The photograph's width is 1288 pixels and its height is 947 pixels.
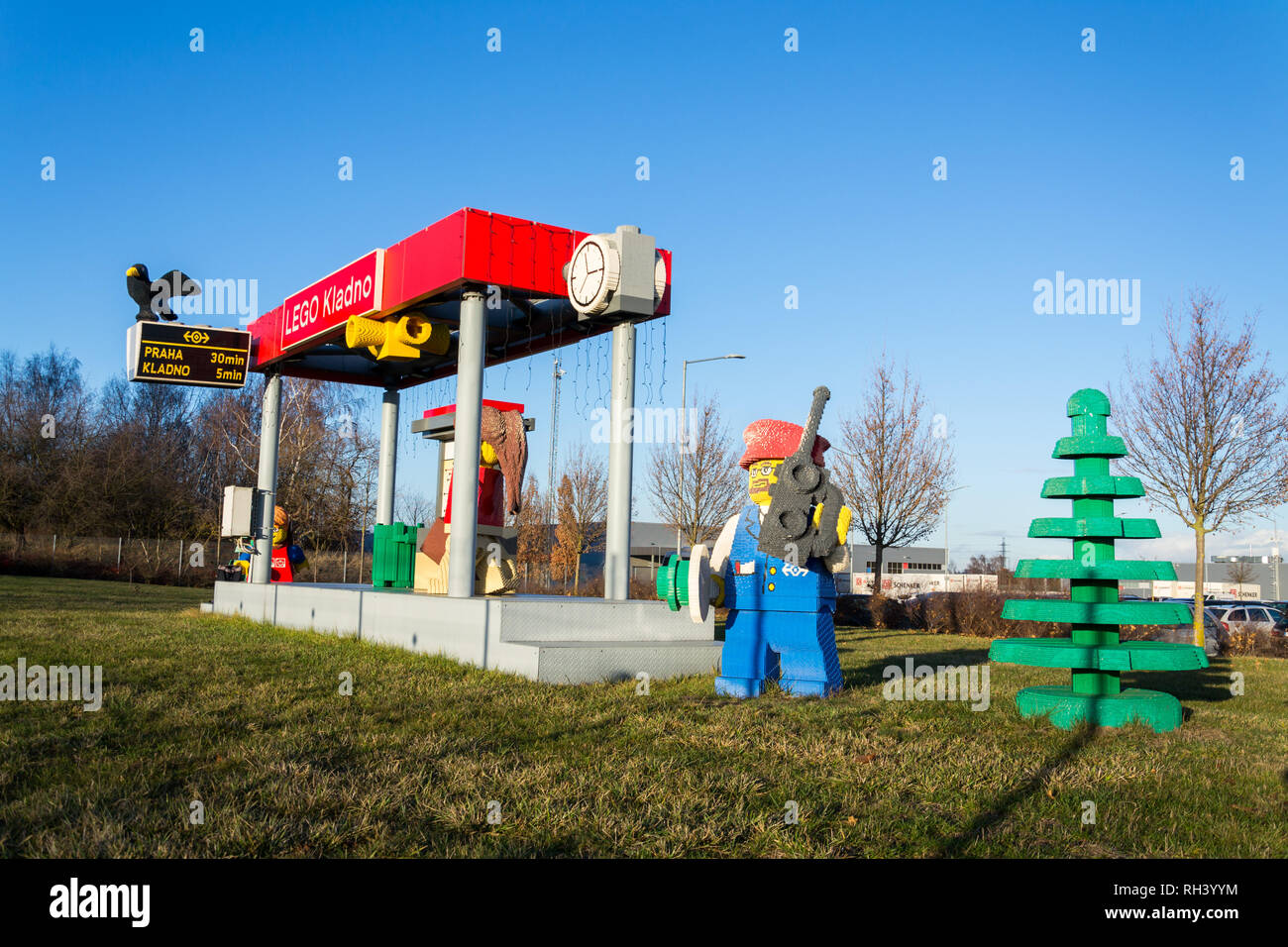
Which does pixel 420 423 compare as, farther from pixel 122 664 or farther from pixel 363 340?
pixel 122 664

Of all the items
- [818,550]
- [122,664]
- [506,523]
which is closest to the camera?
[818,550]

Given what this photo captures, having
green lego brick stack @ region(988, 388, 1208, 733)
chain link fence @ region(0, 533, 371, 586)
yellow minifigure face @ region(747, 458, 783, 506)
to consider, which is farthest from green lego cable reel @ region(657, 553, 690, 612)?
chain link fence @ region(0, 533, 371, 586)

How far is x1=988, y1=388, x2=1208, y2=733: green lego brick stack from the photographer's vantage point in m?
7.33

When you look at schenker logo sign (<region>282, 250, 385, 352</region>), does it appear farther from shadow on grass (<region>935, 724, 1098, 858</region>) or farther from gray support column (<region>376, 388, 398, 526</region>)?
shadow on grass (<region>935, 724, 1098, 858</region>)

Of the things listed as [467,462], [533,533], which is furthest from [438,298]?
[533,533]

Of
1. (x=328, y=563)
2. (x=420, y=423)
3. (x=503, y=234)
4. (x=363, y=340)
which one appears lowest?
(x=328, y=563)

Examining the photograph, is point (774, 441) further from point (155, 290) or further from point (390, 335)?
point (155, 290)

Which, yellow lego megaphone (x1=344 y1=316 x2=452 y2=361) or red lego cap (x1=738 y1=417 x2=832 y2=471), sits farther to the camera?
yellow lego megaphone (x1=344 y1=316 x2=452 y2=361)

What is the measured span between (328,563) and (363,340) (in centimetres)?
2840

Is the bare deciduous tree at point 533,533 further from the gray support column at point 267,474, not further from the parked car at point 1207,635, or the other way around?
the parked car at point 1207,635

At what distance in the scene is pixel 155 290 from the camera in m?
16.7

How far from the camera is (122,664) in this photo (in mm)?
9680

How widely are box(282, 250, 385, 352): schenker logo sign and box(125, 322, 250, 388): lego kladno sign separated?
4.01ft
